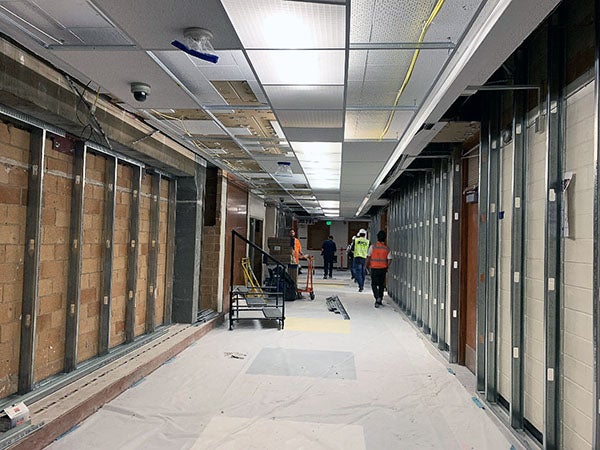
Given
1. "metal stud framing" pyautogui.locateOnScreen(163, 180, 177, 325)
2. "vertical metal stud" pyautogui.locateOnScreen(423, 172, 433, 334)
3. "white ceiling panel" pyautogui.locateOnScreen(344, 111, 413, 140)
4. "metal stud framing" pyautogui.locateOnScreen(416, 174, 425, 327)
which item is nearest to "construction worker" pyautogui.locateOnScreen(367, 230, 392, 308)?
"metal stud framing" pyautogui.locateOnScreen(416, 174, 425, 327)

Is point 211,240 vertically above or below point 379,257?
above

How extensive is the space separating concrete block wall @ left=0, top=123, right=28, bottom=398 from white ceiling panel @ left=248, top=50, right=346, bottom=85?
1.68 m

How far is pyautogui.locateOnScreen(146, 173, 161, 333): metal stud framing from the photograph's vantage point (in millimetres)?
4871

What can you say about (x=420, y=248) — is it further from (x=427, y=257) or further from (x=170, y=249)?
(x=170, y=249)

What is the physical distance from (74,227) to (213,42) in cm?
208

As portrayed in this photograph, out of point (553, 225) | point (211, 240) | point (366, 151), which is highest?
point (366, 151)

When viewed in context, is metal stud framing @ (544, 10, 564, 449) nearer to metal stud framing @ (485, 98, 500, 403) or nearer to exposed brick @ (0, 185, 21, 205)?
metal stud framing @ (485, 98, 500, 403)

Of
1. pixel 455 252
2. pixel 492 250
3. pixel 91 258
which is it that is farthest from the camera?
pixel 455 252

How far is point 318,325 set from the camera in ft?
20.6

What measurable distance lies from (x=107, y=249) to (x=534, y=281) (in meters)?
3.51

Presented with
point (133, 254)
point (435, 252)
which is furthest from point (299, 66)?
point (435, 252)

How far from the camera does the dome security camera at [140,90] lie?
280 centimetres

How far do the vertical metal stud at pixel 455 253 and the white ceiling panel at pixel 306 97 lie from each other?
2.02 metres

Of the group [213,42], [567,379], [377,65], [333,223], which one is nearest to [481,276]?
[567,379]
